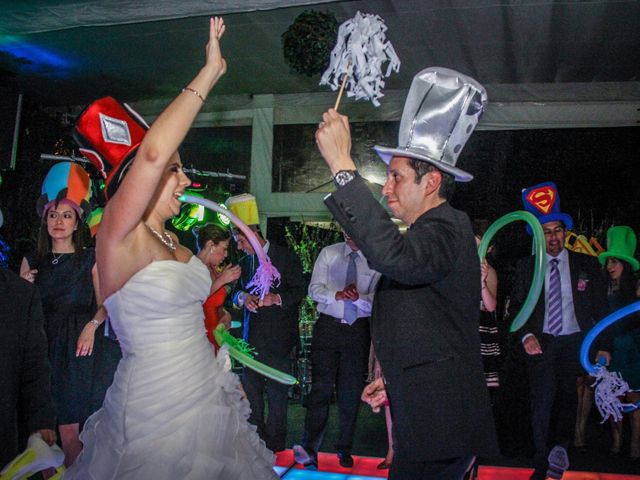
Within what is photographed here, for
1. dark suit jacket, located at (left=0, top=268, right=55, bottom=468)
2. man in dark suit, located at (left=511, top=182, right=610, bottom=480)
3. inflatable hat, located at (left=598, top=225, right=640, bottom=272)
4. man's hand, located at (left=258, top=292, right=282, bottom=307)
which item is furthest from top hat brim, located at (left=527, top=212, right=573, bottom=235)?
dark suit jacket, located at (left=0, top=268, right=55, bottom=468)

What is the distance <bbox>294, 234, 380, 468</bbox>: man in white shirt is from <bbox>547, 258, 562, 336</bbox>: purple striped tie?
1.46 metres

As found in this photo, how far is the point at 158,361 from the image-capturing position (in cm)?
221

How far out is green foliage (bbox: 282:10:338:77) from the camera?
9.74ft

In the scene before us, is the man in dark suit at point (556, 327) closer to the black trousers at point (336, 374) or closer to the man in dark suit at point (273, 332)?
the black trousers at point (336, 374)

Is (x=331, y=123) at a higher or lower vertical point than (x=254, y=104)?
lower

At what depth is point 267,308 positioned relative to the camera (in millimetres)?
5555

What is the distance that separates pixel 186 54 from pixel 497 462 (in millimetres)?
5628

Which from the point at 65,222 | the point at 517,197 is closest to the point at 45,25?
the point at 65,222

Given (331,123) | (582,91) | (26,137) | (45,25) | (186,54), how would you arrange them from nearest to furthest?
(331,123)
(45,25)
(186,54)
(582,91)
(26,137)

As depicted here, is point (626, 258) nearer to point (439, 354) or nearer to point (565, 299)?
point (565, 299)

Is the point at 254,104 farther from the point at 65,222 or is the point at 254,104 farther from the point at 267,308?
the point at 65,222

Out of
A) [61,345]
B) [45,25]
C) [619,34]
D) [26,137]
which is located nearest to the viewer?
[61,345]

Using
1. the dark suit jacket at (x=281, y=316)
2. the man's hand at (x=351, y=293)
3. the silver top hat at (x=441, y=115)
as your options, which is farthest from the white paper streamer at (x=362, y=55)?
the dark suit jacket at (x=281, y=316)

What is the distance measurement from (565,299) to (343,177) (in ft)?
12.0
